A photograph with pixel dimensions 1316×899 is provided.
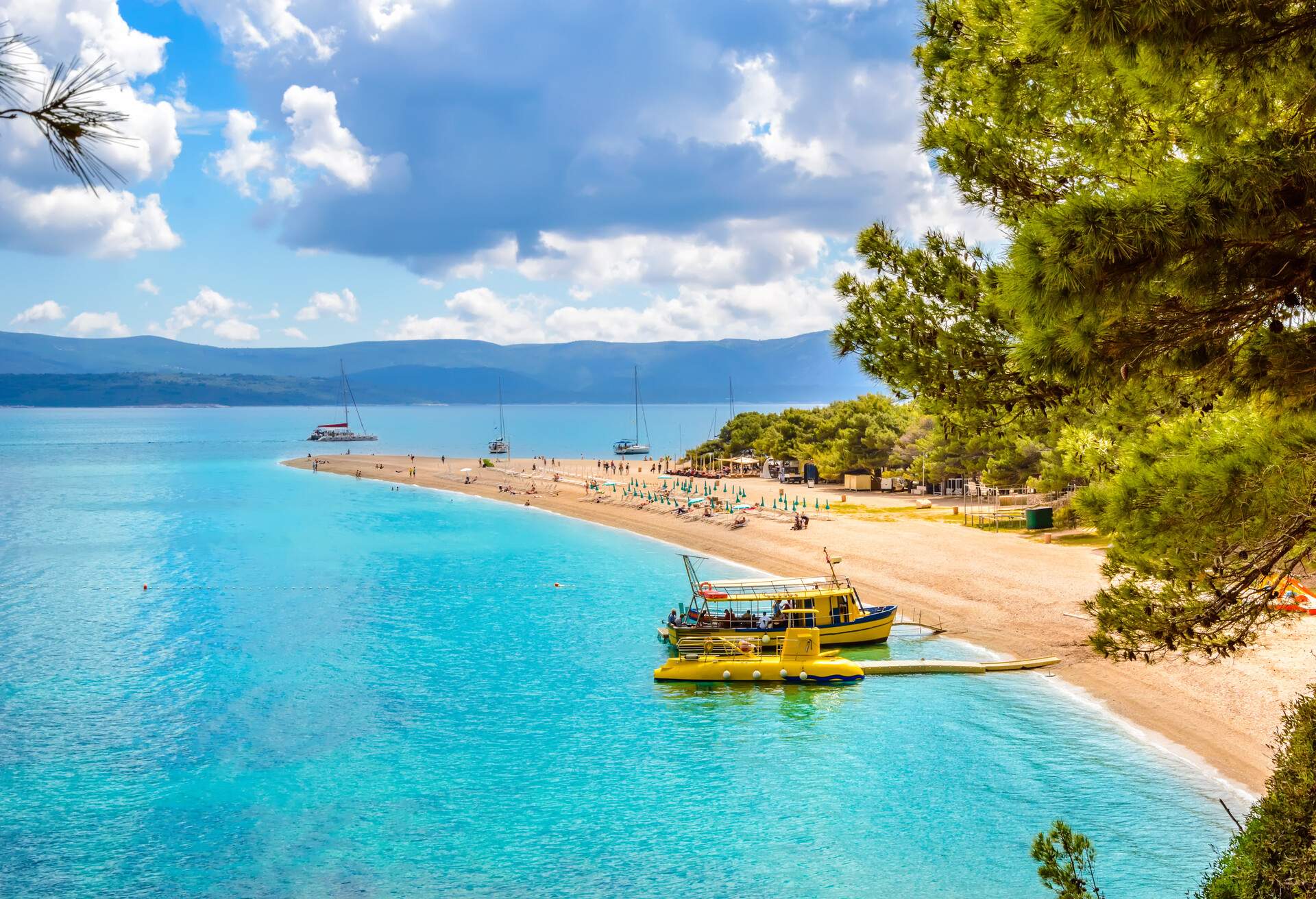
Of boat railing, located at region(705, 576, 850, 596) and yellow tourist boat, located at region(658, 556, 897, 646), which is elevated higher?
boat railing, located at region(705, 576, 850, 596)

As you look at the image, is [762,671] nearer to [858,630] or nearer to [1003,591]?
[858,630]

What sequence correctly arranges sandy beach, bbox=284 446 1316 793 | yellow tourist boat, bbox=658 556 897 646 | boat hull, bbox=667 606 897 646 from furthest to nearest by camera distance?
boat hull, bbox=667 606 897 646 → yellow tourist boat, bbox=658 556 897 646 → sandy beach, bbox=284 446 1316 793

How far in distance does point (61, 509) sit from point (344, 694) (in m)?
52.5

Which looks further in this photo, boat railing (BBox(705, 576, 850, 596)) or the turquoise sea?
boat railing (BBox(705, 576, 850, 596))

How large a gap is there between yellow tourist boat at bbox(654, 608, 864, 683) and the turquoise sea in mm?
436

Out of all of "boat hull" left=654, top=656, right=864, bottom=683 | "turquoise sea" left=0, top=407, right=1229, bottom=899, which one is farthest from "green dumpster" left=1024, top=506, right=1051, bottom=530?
"boat hull" left=654, top=656, right=864, bottom=683

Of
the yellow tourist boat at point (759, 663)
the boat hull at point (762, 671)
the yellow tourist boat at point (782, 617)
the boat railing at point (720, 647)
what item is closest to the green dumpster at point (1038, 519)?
the yellow tourist boat at point (782, 617)

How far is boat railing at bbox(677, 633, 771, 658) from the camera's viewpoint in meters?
24.4

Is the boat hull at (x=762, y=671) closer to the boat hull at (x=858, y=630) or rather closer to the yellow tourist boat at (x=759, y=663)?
the yellow tourist boat at (x=759, y=663)

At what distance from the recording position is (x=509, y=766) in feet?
62.0

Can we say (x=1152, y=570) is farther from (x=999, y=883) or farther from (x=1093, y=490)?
(x=999, y=883)

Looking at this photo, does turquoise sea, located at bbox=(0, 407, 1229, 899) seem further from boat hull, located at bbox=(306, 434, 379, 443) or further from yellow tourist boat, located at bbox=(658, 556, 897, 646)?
boat hull, located at bbox=(306, 434, 379, 443)

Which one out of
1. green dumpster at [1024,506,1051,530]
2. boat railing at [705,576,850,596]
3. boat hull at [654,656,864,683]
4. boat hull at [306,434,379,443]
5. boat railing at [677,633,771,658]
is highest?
boat hull at [306,434,379,443]

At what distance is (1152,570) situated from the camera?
7953 millimetres
